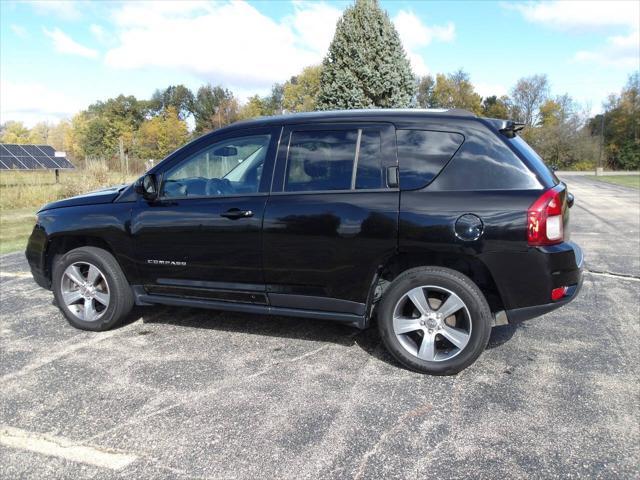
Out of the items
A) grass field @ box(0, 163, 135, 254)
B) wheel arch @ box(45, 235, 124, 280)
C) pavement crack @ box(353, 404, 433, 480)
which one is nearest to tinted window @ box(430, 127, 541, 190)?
pavement crack @ box(353, 404, 433, 480)

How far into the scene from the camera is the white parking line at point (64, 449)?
2637 millimetres

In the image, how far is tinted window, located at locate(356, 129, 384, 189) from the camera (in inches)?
144

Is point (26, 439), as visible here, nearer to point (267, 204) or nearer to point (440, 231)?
point (267, 204)

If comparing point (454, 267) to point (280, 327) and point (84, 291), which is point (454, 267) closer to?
point (280, 327)

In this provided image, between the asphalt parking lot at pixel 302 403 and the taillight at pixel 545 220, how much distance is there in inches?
39.6

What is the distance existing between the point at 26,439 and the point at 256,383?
1.40 m

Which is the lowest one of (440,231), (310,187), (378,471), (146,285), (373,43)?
(378,471)

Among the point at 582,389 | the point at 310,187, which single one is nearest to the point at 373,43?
the point at 310,187

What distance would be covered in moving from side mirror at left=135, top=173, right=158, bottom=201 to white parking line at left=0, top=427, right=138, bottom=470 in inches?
78.8

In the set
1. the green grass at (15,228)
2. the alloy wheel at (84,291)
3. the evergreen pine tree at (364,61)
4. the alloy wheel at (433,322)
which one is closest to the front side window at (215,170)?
the alloy wheel at (84,291)

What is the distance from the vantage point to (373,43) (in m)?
13.1

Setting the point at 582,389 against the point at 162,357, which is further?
the point at 162,357

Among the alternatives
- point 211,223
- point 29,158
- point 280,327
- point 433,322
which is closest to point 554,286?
point 433,322

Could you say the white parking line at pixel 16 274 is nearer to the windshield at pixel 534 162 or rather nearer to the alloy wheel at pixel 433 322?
the alloy wheel at pixel 433 322
